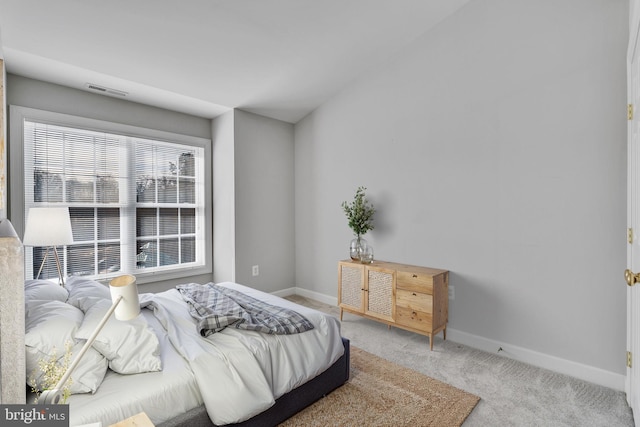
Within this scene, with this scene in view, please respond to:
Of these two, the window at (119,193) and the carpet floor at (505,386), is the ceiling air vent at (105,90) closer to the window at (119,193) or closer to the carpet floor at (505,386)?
the window at (119,193)

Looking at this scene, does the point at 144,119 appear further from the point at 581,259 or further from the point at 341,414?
the point at 581,259

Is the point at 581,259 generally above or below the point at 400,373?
above

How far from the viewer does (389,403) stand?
210 cm

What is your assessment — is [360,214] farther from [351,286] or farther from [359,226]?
[351,286]

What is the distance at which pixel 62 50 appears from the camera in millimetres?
2555

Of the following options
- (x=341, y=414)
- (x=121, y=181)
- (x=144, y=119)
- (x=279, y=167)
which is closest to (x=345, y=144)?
(x=279, y=167)

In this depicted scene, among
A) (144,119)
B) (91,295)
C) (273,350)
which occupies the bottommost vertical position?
(273,350)

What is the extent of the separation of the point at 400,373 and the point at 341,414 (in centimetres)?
68

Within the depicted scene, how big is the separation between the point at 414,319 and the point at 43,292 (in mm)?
2692

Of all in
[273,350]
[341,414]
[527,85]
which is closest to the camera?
[273,350]

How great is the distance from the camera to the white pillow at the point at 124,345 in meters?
1.54

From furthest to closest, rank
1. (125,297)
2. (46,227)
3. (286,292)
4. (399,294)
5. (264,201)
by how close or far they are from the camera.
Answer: (286,292) → (264,201) → (399,294) → (46,227) → (125,297)

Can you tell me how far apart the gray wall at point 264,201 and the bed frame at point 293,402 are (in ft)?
6.83

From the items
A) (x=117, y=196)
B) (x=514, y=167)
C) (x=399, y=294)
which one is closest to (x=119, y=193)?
(x=117, y=196)
